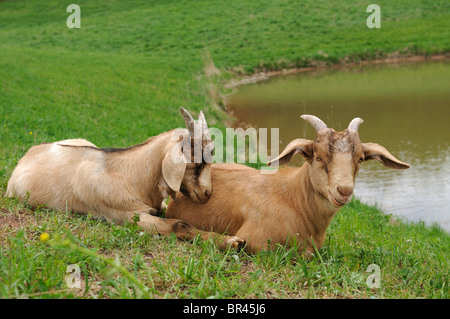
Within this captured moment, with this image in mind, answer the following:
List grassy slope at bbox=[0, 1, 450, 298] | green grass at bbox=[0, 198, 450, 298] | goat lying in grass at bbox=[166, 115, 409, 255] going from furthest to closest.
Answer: goat lying in grass at bbox=[166, 115, 409, 255] < grassy slope at bbox=[0, 1, 450, 298] < green grass at bbox=[0, 198, 450, 298]

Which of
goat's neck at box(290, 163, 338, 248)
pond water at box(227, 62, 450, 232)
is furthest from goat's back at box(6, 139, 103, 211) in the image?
pond water at box(227, 62, 450, 232)

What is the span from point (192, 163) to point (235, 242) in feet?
3.00

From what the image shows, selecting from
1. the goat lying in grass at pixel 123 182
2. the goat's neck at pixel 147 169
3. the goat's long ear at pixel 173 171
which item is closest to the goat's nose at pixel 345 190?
the goat lying in grass at pixel 123 182

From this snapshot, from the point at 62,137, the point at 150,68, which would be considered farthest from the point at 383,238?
the point at 150,68

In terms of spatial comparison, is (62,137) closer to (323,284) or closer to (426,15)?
(323,284)

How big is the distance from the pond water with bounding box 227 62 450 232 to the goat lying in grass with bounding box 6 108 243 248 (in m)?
5.15

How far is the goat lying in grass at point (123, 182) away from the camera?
489 cm

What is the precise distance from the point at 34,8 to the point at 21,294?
43121mm

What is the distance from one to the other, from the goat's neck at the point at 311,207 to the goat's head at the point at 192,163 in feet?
3.05

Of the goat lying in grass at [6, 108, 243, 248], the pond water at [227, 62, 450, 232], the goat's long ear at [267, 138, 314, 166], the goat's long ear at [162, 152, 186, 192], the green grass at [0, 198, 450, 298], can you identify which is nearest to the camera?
the green grass at [0, 198, 450, 298]

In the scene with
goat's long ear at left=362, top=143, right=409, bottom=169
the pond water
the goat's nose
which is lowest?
the pond water

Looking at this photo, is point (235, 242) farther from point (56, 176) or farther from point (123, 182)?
point (56, 176)

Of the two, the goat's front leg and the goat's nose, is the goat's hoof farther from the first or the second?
the goat's nose

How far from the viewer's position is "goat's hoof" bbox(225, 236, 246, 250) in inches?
177
